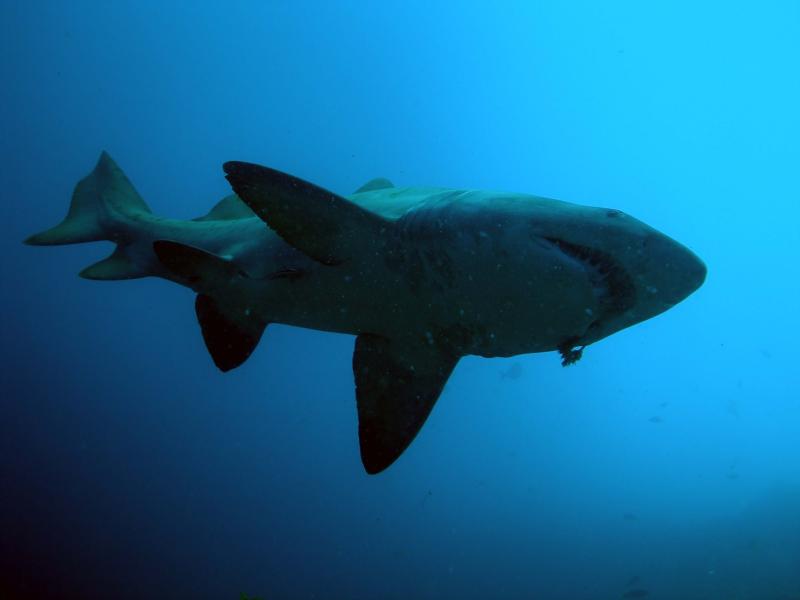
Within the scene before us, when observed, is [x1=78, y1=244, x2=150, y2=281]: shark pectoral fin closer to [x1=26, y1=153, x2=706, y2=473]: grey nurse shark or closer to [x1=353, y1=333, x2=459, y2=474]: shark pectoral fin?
[x1=26, y1=153, x2=706, y2=473]: grey nurse shark

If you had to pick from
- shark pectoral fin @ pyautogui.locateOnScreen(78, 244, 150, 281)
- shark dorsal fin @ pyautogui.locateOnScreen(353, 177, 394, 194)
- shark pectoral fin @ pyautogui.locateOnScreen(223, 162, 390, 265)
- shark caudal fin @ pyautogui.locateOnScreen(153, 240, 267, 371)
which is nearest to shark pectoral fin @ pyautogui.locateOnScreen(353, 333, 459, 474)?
shark pectoral fin @ pyautogui.locateOnScreen(223, 162, 390, 265)

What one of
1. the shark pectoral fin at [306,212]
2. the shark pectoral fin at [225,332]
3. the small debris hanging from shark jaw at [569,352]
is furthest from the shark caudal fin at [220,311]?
the small debris hanging from shark jaw at [569,352]

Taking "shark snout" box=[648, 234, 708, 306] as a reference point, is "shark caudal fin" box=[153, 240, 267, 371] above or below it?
below

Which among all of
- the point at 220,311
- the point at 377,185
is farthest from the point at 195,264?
the point at 377,185

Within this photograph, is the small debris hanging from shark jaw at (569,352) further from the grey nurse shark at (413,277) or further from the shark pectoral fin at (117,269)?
the shark pectoral fin at (117,269)

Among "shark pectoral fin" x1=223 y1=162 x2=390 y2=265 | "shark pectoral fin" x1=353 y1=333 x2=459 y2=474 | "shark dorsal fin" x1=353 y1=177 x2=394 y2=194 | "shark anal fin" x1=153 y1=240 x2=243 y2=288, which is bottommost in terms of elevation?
"shark pectoral fin" x1=353 y1=333 x2=459 y2=474

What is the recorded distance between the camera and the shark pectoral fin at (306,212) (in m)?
3.30

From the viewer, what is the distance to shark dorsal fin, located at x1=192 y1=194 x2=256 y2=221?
5.05 m

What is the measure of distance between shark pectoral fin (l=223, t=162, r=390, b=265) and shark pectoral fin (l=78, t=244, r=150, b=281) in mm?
2306

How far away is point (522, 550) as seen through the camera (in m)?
23.0

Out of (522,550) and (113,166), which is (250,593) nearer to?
(522,550)

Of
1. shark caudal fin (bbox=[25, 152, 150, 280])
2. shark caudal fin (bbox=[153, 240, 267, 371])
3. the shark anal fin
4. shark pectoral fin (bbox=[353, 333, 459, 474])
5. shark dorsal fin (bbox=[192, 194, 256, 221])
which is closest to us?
shark pectoral fin (bbox=[353, 333, 459, 474])

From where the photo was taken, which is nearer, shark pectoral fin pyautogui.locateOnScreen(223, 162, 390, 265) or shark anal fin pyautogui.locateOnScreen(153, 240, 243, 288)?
shark pectoral fin pyautogui.locateOnScreen(223, 162, 390, 265)

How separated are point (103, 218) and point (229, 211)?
1270 millimetres
